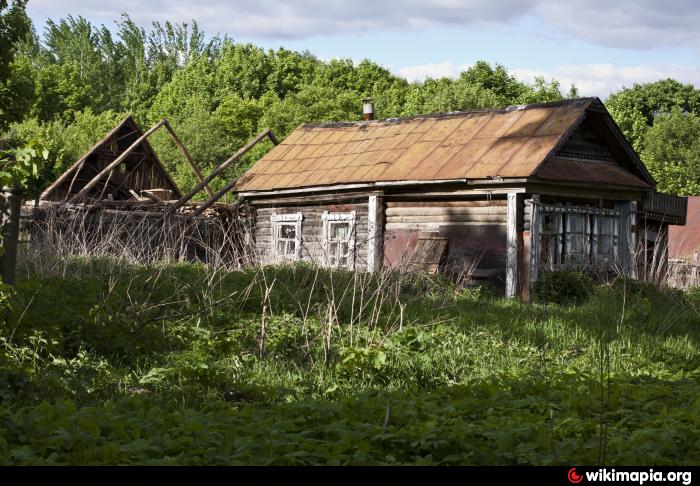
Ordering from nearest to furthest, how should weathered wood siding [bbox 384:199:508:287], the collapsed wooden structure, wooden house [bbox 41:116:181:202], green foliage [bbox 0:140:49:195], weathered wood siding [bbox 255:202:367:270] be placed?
green foliage [bbox 0:140:49:195] < the collapsed wooden structure < weathered wood siding [bbox 384:199:508:287] < weathered wood siding [bbox 255:202:367:270] < wooden house [bbox 41:116:181:202]

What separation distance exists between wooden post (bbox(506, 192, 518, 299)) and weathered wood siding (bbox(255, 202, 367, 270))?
3.24 metres

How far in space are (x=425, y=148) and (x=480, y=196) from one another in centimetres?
223

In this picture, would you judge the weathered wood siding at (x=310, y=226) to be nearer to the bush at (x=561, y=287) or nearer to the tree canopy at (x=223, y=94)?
the bush at (x=561, y=287)

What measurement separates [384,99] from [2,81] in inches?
1262

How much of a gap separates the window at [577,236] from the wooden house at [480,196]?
0.09ft

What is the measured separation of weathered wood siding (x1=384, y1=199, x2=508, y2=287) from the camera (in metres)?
17.4

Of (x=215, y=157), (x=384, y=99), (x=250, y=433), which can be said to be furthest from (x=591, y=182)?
(x=384, y=99)

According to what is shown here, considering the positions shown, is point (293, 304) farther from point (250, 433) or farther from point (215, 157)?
point (215, 157)

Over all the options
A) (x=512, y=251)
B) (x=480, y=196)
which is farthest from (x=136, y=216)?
(x=512, y=251)

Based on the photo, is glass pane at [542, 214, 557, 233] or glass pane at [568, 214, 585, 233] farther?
glass pane at [568, 214, 585, 233]

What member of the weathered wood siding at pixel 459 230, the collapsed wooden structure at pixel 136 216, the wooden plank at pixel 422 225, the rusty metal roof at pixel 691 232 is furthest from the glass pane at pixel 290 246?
the rusty metal roof at pixel 691 232

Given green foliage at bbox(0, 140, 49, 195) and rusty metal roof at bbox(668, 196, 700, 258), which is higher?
green foliage at bbox(0, 140, 49, 195)
